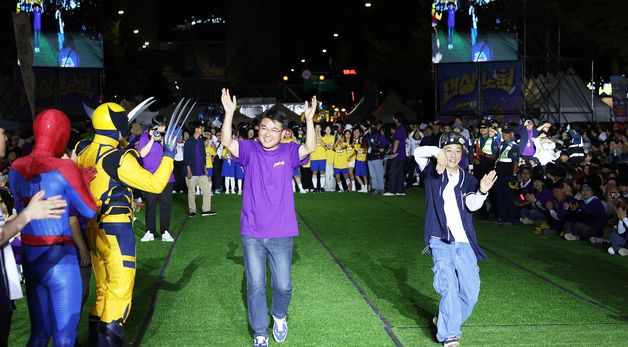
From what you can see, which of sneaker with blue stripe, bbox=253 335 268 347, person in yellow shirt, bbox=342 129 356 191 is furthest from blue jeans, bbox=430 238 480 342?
person in yellow shirt, bbox=342 129 356 191

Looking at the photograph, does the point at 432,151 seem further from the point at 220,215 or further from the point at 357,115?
the point at 357,115

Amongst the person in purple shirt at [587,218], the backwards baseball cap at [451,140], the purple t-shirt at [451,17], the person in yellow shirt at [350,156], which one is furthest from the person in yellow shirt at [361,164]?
the backwards baseball cap at [451,140]

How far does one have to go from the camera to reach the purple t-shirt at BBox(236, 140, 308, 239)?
7848 mm

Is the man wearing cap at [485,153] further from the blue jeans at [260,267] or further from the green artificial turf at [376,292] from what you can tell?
the blue jeans at [260,267]

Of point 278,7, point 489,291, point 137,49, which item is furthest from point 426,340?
point 278,7

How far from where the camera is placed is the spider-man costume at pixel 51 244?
582 cm

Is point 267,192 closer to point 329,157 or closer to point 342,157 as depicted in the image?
point 342,157

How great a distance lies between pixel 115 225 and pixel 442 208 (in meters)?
2.91

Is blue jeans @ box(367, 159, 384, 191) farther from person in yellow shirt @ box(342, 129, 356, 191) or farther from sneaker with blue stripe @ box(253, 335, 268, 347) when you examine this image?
sneaker with blue stripe @ box(253, 335, 268, 347)

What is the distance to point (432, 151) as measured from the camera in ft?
26.6

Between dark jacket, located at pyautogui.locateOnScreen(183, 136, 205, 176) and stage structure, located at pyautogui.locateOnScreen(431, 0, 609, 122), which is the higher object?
stage structure, located at pyautogui.locateOnScreen(431, 0, 609, 122)

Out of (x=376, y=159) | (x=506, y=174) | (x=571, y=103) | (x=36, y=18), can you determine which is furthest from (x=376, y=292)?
(x=571, y=103)

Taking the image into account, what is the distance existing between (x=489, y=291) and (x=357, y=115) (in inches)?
2068

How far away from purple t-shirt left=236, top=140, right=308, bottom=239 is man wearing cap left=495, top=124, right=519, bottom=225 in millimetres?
10339
